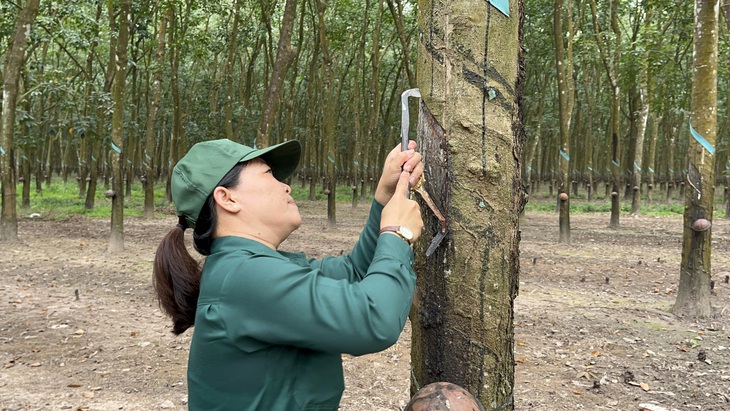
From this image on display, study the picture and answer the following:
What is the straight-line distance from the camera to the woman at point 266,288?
1.41 m

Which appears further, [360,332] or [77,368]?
[77,368]

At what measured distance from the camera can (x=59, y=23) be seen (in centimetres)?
1221

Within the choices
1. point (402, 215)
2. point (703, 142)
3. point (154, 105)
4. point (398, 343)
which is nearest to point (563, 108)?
point (703, 142)

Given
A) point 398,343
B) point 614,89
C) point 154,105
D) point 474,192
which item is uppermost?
point 614,89

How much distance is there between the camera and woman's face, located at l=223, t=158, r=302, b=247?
1.66 meters

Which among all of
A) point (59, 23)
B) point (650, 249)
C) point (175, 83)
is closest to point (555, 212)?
point (650, 249)

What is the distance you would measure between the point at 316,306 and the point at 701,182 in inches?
227

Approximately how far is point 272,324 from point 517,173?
2.98 ft

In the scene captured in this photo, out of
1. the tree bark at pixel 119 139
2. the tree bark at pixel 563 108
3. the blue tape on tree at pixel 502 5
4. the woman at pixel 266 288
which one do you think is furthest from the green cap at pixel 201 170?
the tree bark at pixel 563 108

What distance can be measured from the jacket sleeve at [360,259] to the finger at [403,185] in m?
0.15

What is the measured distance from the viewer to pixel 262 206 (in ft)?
5.46

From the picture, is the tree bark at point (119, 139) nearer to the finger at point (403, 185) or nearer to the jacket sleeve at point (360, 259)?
the jacket sleeve at point (360, 259)

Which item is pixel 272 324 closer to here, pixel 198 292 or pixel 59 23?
pixel 198 292

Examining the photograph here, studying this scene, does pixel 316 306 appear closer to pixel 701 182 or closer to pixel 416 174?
pixel 416 174
